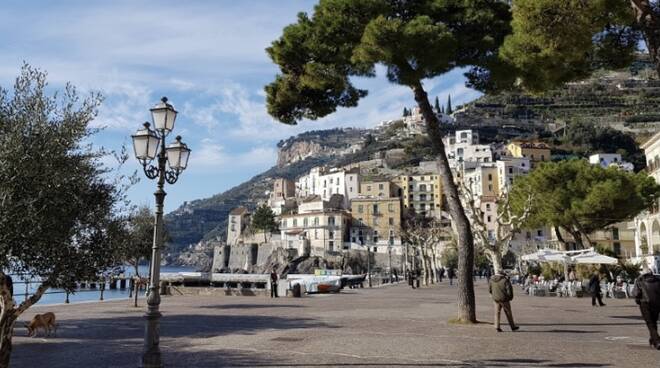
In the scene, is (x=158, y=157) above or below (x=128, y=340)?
above

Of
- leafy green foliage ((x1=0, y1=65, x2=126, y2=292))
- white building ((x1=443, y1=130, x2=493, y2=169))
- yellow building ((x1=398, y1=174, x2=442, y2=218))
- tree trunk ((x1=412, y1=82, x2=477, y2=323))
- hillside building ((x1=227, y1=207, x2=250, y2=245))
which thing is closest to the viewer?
leafy green foliage ((x1=0, y1=65, x2=126, y2=292))

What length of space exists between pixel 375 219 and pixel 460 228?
96.7 meters

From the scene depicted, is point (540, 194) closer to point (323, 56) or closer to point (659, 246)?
point (659, 246)

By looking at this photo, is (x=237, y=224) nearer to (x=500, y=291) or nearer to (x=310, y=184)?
(x=310, y=184)

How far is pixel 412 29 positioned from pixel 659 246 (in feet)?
149

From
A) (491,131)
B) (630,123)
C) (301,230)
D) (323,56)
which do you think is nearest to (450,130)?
(491,131)

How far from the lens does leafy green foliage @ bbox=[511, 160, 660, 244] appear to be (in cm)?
3728

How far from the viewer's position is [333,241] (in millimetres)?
107375

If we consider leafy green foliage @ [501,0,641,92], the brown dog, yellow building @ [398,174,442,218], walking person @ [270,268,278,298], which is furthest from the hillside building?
leafy green foliage @ [501,0,641,92]

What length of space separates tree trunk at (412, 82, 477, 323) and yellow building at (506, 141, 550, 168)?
4715 inches

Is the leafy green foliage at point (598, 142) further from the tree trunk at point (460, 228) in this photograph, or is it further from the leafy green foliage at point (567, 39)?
the leafy green foliage at point (567, 39)

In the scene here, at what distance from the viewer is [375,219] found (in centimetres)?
11056

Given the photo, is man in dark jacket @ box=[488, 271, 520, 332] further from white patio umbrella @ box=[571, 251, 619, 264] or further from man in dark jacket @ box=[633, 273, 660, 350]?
white patio umbrella @ box=[571, 251, 619, 264]

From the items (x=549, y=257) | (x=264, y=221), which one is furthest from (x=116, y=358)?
(x=264, y=221)
